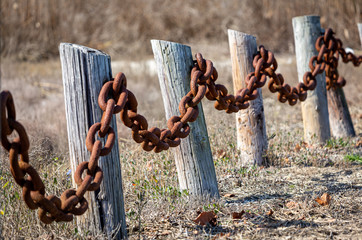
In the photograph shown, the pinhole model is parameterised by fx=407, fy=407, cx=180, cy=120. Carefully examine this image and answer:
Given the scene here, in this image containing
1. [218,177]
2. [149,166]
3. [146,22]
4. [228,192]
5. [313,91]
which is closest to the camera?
[228,192]

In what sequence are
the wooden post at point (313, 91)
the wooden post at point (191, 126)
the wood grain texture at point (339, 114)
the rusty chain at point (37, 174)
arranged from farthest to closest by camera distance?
the wood grain texture at point (339, 114), the wooden post at point (313, 91), the wooden post at point (191, 126), the rusty chain at point (37, 174)

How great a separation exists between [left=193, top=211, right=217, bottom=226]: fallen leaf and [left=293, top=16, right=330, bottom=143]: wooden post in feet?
7.05

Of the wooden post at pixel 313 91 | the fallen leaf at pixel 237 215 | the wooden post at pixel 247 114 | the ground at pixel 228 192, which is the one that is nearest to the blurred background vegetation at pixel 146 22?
the ground at pixel 228 192

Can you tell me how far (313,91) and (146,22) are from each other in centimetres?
1007

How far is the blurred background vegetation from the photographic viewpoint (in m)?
11.1

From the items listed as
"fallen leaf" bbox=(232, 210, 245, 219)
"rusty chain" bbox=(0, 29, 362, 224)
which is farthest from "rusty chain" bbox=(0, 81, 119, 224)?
"fallen leaf" bbox=(232, 210, 245, 219)

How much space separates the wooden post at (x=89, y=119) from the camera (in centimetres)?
211

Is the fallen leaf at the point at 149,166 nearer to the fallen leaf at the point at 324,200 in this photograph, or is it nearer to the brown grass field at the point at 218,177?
the brown grass field at the point at 218,177

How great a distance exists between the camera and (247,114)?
3750 millimetres

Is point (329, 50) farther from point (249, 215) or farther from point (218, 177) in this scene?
point (249, 215)

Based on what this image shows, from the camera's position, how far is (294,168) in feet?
12.6

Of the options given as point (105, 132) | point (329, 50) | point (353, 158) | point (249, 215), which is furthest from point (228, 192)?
point (329, 50)

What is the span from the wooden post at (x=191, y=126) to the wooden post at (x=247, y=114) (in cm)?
92

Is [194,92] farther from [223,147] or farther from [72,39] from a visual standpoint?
[72,39]
